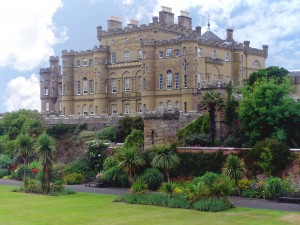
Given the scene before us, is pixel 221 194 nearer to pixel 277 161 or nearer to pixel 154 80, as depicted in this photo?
pixel 277 161

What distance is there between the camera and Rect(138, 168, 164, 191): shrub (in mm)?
33250

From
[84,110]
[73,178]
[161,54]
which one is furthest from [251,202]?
[84,110]

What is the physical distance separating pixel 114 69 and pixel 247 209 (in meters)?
42.5

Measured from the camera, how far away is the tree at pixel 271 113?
3403cm

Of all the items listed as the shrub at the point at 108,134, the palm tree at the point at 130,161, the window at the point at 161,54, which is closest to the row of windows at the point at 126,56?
the window at the point at 161,54

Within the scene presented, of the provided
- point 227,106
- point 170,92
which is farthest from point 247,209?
point 170,92

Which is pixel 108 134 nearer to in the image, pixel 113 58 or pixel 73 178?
pixel 73 178

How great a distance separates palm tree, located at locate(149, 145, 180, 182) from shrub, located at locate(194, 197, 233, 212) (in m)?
8.02

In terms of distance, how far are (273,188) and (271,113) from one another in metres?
7.46

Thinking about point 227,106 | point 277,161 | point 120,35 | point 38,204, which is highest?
point 120,35

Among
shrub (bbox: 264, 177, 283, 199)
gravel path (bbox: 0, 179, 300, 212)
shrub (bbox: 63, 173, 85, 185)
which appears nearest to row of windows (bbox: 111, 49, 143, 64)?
shrub (bbox: 63, 173, 85, 185)

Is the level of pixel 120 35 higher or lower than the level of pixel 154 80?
higher

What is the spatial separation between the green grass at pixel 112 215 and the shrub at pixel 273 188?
147 inches

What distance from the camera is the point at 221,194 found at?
82.8 ft
